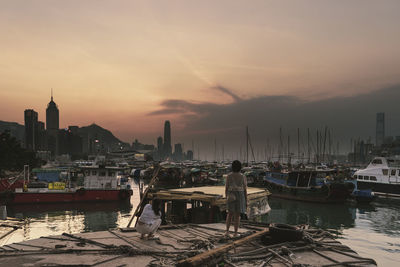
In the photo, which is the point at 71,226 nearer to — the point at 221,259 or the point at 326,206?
the point at 221,259

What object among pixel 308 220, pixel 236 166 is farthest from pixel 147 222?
pixel 308 220

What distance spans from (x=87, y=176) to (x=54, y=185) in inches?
151

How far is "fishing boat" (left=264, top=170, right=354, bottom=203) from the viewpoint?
36.3 metres

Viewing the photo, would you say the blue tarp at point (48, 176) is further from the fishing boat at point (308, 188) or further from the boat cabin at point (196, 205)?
the boat cabin at point (196, 205)

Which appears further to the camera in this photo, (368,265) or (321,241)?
(321,241)

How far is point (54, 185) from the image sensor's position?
35.4 m

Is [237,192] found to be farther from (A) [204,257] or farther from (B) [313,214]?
(B) [313,214]

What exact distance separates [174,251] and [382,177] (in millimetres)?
43175

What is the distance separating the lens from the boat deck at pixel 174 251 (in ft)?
22.2

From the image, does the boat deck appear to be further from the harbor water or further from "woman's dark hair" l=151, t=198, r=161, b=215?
the harbor water

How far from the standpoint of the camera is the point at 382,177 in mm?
41719

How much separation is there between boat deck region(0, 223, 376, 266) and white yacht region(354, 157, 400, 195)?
37.7 m

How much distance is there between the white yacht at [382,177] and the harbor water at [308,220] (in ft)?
7.01

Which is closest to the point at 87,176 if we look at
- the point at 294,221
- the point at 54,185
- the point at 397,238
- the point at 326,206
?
the point at 54,185
